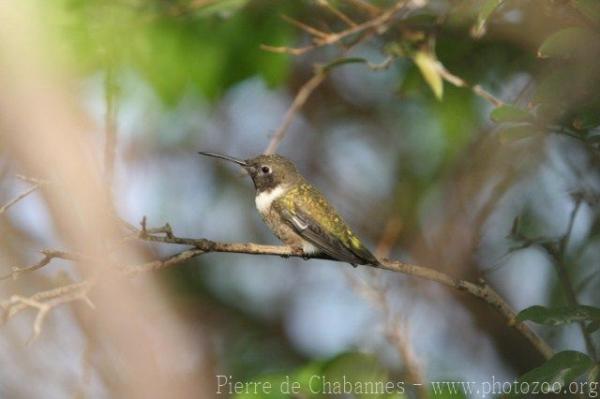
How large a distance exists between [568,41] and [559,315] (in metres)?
0.68

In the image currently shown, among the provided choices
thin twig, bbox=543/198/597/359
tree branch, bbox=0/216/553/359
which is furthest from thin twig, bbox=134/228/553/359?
thin twig, bbox=543/198/597/359

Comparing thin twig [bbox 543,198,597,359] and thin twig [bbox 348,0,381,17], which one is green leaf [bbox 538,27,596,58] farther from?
thin twig [bbox 348,0,381,17]

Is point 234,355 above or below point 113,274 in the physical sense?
above

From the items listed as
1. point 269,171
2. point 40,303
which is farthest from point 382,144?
point 40,303

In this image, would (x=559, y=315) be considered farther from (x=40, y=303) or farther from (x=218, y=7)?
(x=218, y=7)

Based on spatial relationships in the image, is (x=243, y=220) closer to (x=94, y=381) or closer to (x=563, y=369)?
(x=94, y=381)

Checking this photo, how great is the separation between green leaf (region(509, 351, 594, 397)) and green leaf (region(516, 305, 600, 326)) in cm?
8

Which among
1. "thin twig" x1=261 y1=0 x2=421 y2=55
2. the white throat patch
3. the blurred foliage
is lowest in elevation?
the white throat patch

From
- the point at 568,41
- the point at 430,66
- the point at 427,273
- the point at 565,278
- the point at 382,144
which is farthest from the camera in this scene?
→ the point at 382,144

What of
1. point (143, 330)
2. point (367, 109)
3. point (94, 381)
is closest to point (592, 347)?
point (143, 330)

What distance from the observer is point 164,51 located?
349 centimetres

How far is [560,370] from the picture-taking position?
221 centimetres

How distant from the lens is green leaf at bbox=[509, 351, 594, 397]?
221 centimetres

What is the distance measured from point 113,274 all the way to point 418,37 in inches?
77.1
